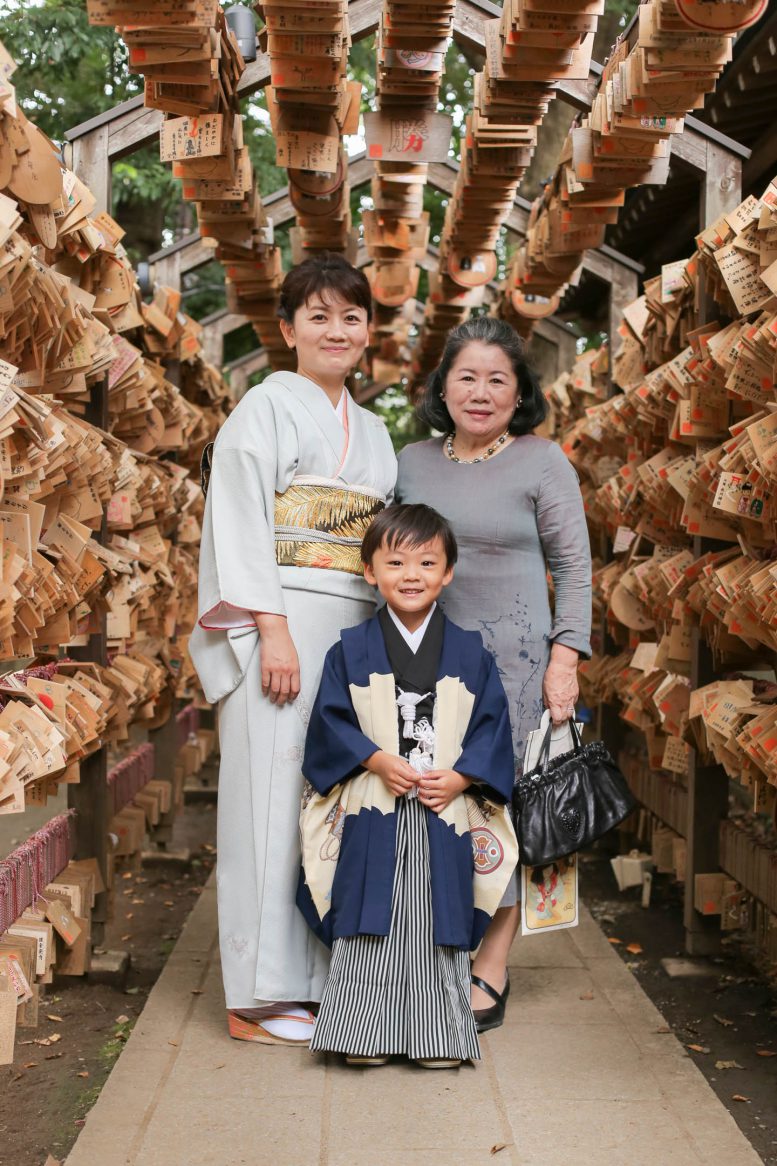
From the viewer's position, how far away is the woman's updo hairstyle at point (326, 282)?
11.4ft

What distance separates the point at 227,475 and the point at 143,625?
2152 millimetres

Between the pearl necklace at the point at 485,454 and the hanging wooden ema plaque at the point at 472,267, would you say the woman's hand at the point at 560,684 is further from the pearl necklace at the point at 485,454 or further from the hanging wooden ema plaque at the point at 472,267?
the hanging wooden ema plaque at the point at 472,267

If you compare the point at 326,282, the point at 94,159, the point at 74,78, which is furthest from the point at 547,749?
the point at 74,78

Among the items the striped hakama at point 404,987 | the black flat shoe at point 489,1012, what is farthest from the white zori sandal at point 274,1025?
the black flat shoe at point 489,1012

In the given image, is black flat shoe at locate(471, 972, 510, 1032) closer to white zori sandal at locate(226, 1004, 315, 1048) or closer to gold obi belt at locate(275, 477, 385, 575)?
white zori sandal at locate(226, 1004, 315, 1048)

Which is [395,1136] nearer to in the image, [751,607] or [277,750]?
[277,750]

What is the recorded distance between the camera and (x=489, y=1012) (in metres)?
3.46

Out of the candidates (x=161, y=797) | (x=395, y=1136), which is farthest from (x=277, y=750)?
(x=161, y=797)

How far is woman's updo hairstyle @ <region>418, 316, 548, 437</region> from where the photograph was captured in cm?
351

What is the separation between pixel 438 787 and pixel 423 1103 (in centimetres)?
72

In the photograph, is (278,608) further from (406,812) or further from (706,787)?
(706,787)

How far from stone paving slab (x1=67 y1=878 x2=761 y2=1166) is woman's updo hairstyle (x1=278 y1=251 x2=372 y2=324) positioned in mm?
1980

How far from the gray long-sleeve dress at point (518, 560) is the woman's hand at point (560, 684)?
0.02 m

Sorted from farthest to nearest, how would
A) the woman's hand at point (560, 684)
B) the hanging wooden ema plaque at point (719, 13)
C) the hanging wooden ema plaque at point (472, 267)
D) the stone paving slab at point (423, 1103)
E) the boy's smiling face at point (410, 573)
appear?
1. the hanging wooden ema plaque at point (472, 267)
2. the woman's hand at point (560, 684)
3. the boy's smiling face at point (410, 573)
4. the stone paving slab at point (423, 1103)
5. the hanging wooden ema plaque at point (719, 13)
